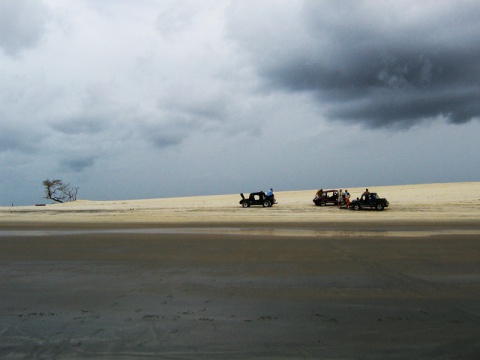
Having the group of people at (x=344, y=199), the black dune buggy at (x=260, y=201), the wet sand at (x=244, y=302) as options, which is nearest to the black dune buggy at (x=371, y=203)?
the group of people at (x=344, y=199)

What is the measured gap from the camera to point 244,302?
675cm

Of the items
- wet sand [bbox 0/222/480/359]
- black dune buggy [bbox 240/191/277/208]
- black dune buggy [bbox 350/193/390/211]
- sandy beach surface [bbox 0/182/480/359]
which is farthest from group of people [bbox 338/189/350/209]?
wet sand [bbox 0/222/480/359]

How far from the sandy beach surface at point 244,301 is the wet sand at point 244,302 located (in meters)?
0.02

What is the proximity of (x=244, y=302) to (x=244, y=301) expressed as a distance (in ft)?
0.22

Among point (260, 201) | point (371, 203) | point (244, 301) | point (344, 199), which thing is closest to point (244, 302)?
point (244, 301)

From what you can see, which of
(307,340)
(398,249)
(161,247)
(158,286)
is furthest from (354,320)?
(161,247)

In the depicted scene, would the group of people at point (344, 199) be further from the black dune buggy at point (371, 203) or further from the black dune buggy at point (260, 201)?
the black dune buggy at point (260, 201)

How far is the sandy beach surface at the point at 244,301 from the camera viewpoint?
484cm

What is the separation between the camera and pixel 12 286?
8.11m

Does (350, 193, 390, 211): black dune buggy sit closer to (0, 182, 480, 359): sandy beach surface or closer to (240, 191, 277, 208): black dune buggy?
(240, 191, 277, 208): black dune buggy

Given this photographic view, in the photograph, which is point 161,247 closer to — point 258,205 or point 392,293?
point 392,293

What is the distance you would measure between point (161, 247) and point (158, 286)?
522cm

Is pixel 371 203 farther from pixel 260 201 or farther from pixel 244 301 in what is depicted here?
pixel 244 301

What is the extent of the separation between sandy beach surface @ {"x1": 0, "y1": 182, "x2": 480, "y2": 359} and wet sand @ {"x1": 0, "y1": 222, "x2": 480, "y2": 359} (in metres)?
0.02
